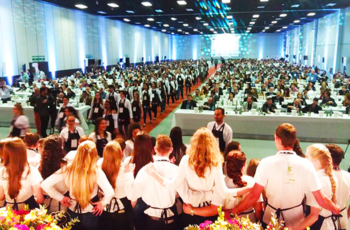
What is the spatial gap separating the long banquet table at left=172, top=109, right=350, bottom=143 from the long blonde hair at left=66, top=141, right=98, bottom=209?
237 inches

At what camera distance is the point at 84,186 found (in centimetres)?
247

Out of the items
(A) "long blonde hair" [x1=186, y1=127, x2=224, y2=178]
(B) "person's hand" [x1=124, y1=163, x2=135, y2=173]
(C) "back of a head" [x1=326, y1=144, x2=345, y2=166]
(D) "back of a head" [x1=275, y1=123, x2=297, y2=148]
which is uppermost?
(D) "back of a head" [x1=275, y1=123, x2=297, y2=148]

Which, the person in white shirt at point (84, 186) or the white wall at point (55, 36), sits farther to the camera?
the white wall at point (55, 36)

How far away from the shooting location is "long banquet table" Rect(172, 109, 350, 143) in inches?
299

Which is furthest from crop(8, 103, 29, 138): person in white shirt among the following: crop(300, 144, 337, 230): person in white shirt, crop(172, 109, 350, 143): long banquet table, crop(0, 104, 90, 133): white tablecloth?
crop(300, 144, 337, 230): person in white shirt

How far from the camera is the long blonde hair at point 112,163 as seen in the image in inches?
109

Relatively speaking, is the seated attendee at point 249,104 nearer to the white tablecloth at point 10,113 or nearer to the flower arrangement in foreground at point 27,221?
the white tablecloth at point 10,113

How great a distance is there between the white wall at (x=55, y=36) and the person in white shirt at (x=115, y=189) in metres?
15.2

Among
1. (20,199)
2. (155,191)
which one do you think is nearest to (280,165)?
(155,191)

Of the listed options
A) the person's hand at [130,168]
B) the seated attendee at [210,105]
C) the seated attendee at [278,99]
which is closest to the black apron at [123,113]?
the seated attendee at [210,105]

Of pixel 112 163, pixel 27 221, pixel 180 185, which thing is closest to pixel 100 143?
pixel 112 163

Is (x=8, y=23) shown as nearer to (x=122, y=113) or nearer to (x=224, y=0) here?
(x=224, y=0)

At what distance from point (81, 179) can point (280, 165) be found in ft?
5.12

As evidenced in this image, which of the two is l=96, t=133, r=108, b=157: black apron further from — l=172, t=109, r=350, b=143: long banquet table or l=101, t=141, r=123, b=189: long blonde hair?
l=172, t=109, r=350, b=143: long banquet table
